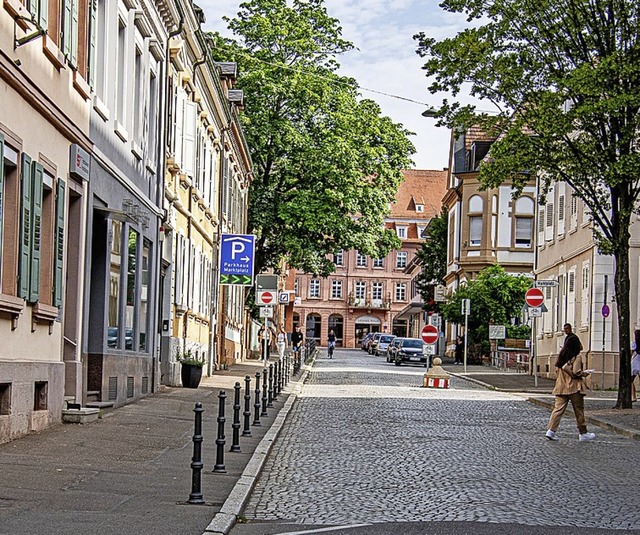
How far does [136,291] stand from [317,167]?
27.7 m

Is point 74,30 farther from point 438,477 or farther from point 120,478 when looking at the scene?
point 438,477

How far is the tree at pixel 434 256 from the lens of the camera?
288 ft

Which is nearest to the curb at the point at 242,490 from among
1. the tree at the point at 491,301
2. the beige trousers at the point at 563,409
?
the beige trousers at the point at 563,409

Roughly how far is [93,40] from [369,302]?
117 metres

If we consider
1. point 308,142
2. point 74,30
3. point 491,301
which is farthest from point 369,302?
point 74,30

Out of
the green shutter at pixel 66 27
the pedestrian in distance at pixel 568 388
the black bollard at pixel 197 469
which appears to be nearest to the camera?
the black bollard at pixel 197 469

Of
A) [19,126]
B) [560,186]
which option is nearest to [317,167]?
[560,186]

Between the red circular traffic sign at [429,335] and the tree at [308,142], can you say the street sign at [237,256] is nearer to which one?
the red circular traffic sign at [429,335]

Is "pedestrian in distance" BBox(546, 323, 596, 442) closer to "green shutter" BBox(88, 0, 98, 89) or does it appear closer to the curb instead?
the curb

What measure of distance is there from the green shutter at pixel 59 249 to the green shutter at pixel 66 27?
1.74 meters

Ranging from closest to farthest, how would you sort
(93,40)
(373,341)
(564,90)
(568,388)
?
(568,388) < (93,40) < (564,90) < (373,341)

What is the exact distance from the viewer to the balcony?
13525cm

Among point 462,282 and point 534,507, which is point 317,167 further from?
point 534,507

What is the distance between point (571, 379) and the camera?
19.2 meters
